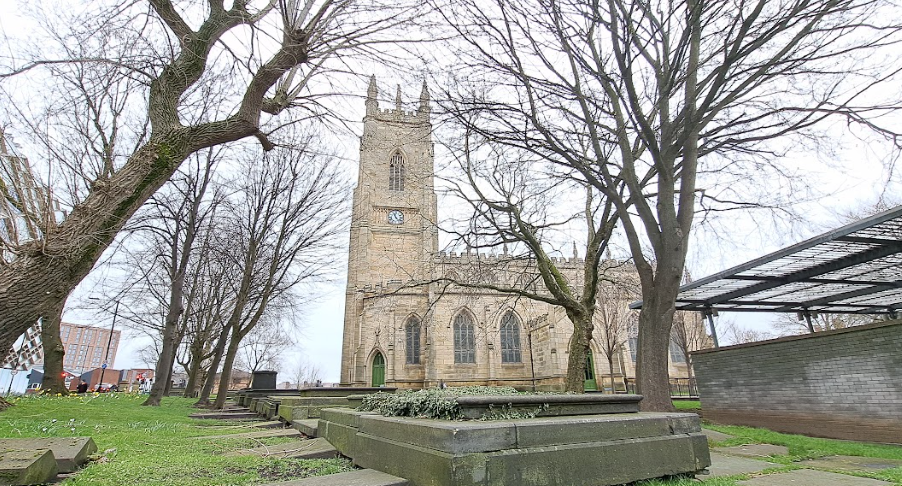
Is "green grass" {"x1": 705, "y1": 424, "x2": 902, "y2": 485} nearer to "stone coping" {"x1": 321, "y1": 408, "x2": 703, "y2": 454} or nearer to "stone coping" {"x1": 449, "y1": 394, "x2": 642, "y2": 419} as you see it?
"stone coping" {"x1": 321, "y1": 408, "x2": 703, "y2": 454}

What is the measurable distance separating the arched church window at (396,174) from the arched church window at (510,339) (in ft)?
48.6

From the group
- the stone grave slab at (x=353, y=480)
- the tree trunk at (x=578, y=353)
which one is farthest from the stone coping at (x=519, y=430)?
the tree trunk at (x=578, y=353)

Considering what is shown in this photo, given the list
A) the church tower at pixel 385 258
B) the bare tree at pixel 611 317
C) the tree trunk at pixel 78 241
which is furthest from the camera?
the church tower at pixel 385 258

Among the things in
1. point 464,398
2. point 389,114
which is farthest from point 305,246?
point 389,114

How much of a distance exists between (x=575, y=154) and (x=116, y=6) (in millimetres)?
7105

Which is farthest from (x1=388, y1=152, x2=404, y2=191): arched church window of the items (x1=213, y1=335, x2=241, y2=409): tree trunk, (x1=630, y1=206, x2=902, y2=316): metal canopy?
(x1=630, y1=206, x2=902, y2=316): metal canopy

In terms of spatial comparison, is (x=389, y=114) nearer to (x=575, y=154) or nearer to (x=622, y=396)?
(x=575, y=154)

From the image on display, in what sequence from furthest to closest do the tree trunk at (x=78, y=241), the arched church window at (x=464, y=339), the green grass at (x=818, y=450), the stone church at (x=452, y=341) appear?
the arched church window at (x=464, y=339) → the stone church at (x=452, y=341) → the green grass at (x=818, y=450) → the tree trunk at (x=78, y=241)

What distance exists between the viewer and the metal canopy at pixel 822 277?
7973mm

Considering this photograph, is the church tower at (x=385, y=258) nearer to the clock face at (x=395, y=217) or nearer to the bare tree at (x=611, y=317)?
the clock face at (x=395, y=217)

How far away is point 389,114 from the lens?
125ft

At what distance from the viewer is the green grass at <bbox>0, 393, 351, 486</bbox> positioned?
358cm

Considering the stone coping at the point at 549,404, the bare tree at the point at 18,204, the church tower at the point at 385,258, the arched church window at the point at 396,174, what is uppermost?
the arched church window at the point at 396,174

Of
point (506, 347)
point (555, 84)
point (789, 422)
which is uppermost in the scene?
point (555, 84)
